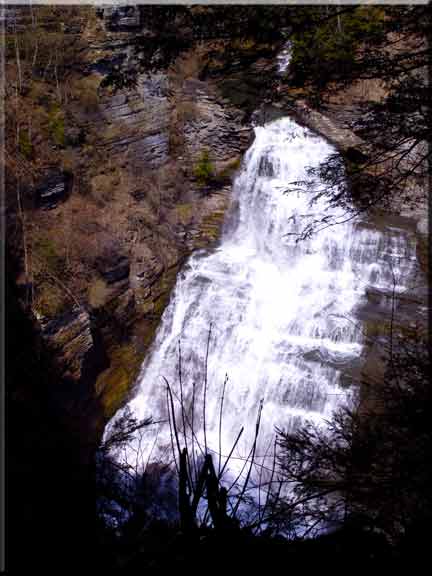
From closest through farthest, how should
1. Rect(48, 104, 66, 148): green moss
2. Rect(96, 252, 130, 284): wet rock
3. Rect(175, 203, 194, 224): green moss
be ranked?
Rect(96, 252, 130, 284): wet rock, Rect(48, 104, 66, 148): green moss, Rect(175, 203, 194, 224): green moss

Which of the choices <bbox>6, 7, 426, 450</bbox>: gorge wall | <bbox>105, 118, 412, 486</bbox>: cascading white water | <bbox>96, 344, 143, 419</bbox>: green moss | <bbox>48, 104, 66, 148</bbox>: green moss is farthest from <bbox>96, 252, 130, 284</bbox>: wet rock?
<bbox>48, 104, 66, 148</bbox>: green moss

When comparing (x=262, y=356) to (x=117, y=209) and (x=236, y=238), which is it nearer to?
(x=236, y=238)

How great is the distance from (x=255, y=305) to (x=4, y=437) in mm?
6616

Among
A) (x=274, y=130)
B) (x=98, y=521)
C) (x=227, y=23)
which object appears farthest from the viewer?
(x=274, y=130)

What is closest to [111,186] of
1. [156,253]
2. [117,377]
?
[156,253]

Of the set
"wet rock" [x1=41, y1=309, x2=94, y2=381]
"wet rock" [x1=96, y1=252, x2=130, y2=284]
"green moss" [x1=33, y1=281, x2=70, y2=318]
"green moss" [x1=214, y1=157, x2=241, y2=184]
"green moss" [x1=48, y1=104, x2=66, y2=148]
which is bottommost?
"wet rock" [x1=41, y1=309, x2=94, y2=381]

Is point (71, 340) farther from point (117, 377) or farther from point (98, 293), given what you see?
point (117, 377)

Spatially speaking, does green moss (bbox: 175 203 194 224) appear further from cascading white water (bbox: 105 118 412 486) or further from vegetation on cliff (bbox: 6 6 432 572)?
cascading white water (bbox: 105 118 412 486)

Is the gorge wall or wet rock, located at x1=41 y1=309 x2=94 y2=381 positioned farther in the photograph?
the gorge wall

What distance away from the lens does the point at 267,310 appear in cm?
972

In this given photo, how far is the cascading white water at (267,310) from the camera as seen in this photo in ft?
27.2

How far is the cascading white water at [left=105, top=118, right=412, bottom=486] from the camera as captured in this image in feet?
27.2

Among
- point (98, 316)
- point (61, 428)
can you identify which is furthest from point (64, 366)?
point (61, 428)

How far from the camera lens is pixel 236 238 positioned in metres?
11.6
